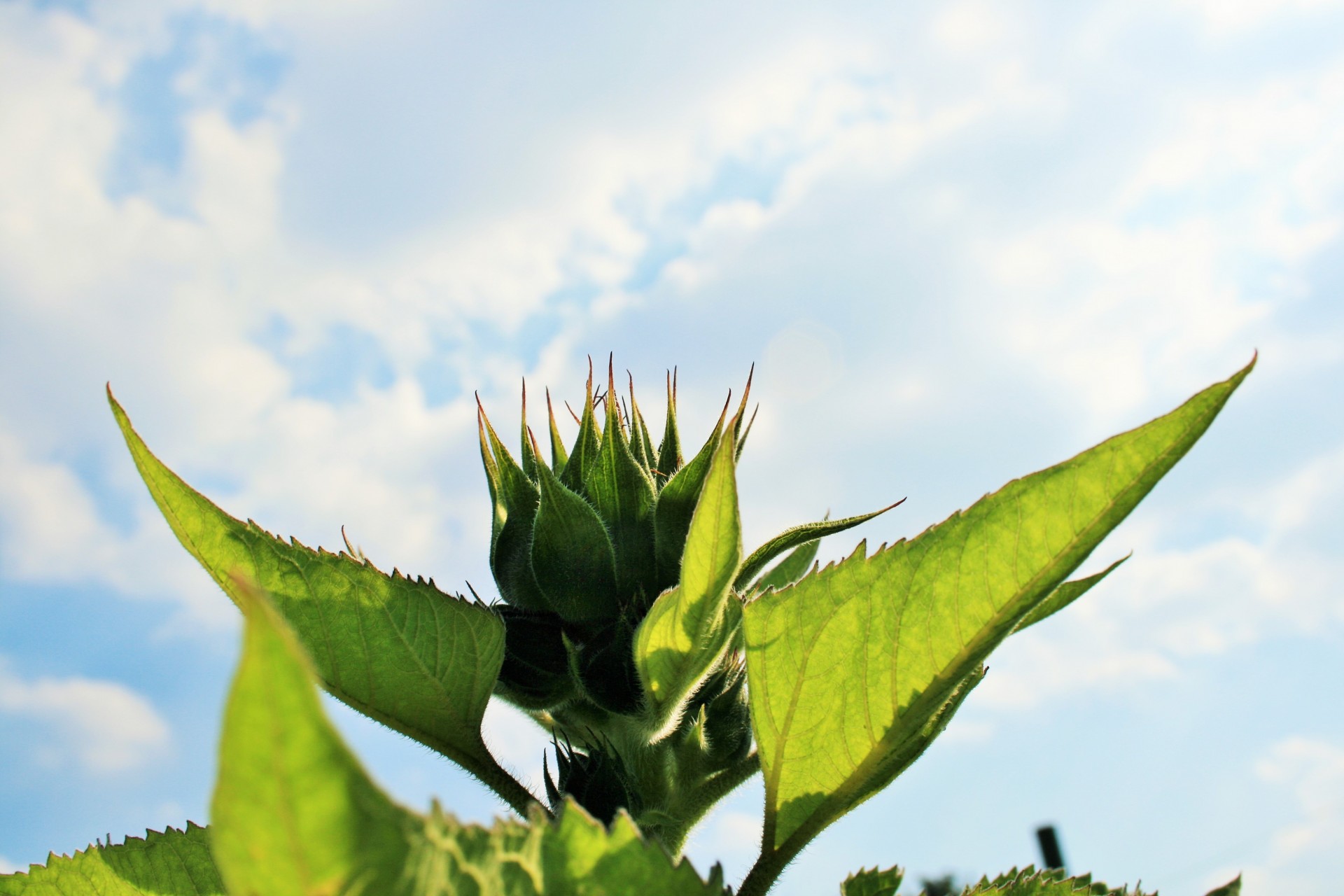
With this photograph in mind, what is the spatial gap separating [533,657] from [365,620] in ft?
0.99

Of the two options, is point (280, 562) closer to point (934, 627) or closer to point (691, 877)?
point (691, 877)

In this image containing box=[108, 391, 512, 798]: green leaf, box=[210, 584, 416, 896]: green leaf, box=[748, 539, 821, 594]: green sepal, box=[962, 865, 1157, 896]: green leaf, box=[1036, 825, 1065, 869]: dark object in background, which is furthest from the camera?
box=[1036, 825, 1065, 869]: dark object in background

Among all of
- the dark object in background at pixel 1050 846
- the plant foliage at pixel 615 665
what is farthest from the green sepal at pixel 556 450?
the dark object in background at pixel 1050 846

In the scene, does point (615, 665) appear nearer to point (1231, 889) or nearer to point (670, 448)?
point (670, 448)

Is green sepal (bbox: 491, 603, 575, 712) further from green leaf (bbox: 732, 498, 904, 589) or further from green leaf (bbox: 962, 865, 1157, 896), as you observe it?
green leaf (bbox: 962, 865, 1157, 896)

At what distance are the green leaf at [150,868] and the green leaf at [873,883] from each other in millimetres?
921

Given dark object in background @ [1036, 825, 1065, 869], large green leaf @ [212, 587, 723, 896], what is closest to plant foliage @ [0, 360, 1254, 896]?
large green leaf @ [212, 587, 723, 896]

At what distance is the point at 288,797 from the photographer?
1.69ft

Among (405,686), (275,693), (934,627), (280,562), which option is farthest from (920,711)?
(275,693)

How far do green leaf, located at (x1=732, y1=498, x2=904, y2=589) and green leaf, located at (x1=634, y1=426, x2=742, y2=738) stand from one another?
0.37 ft

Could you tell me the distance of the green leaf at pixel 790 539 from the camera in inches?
54.7

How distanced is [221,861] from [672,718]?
956 mm

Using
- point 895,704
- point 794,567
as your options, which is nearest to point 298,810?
point 895,704

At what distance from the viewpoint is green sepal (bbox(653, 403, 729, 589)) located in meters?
1.42
